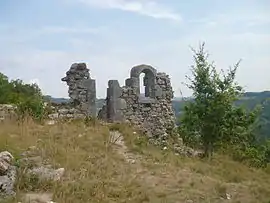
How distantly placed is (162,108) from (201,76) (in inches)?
148

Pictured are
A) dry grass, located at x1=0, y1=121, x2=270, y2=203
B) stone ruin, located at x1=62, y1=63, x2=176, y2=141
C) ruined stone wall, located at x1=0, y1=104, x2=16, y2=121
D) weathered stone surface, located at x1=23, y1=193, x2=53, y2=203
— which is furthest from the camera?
stone ruin, located at x1=62, y1=63, x2=176, y2=141

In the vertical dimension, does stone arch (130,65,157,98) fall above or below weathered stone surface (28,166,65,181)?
above

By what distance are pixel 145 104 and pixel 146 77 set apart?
1.12m

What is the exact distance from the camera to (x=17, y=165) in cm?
799

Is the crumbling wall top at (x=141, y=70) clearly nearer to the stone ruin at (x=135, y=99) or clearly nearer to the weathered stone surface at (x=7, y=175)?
the stone ruin at (x=135, y=99)

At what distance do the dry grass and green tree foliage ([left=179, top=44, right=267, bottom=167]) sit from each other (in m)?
0.77

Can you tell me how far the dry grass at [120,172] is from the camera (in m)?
7.54

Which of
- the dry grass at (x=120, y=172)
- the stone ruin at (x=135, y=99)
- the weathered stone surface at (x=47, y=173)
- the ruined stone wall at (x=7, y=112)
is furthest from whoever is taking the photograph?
the stone ruin at (x=135, y=99)

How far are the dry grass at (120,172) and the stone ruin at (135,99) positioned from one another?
261 centimetres

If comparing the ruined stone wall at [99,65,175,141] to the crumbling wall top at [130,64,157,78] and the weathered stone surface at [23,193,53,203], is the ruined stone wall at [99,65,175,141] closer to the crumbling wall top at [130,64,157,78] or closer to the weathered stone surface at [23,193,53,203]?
the crumbling wall top at [130,64,157,78]

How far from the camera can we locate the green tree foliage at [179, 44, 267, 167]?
42.3 ft

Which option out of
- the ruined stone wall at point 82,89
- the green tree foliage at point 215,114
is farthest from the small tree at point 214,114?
the ruined stone wall at point 82,89

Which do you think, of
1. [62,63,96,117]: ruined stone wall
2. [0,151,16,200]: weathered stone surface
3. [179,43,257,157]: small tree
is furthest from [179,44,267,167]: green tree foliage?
[0,151,16,200]: weathered stone surface

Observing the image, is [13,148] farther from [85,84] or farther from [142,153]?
[85,84]
